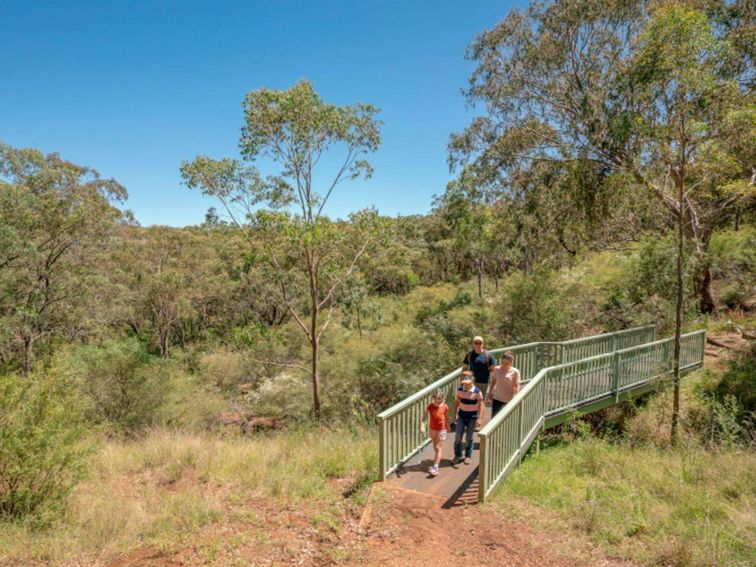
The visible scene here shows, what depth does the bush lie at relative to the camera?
18.3ft

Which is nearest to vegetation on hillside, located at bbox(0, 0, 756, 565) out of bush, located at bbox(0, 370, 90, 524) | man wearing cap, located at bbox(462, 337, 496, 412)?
bush, located at bbox(0, 370, 90, 524)

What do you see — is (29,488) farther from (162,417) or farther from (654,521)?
(162,417)

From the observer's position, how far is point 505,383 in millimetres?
7137

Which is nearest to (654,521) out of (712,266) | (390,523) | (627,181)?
A: (390,523)

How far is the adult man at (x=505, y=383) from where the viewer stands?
7.07m

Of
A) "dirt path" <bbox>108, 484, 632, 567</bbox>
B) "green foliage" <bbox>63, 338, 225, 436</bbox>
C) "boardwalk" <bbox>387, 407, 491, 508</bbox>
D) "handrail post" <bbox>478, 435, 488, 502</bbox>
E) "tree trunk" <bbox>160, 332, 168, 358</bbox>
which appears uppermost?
"handrail post" <bbox>478, 435, 488, 502</bbox>

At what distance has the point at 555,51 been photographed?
13.4 meters

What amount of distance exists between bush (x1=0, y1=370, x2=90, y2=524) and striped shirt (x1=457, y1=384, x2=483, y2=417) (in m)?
5.37

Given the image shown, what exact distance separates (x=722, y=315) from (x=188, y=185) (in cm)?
1808

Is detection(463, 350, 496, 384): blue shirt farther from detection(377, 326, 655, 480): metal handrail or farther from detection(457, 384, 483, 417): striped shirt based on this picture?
detection(457, 384, 483, 417): striped shirt

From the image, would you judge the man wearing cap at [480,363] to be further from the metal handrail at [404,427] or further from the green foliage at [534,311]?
the green foliage at [534,311]

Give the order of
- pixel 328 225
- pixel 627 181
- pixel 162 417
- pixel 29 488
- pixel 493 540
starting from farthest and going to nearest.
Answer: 1. pixel 162 417
2. pixel 328 225
3. pixel 627 181
4. pixel 29 488
5. pixel 493 540

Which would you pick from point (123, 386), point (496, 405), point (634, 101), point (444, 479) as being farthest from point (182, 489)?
point (634, 101)

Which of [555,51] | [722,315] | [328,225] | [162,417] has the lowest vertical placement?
[162,417]
